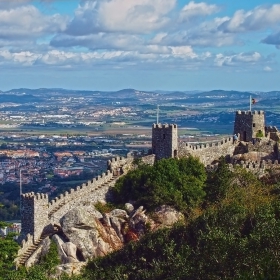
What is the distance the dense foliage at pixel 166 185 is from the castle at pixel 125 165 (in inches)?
39.8

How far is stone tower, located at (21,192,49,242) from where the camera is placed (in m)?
34.7

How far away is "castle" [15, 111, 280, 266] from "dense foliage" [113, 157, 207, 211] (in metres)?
1.01

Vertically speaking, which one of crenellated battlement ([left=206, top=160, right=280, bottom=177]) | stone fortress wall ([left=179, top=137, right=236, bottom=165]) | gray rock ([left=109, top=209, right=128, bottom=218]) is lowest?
gray rock ([left=109, top=209, right=128, bottom=218])

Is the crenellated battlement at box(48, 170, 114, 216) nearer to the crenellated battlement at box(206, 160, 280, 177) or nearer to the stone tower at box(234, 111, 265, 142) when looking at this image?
the crenellated battlement at box(206, 160, 280, 177)

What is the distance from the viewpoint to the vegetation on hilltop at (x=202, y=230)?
23.3m

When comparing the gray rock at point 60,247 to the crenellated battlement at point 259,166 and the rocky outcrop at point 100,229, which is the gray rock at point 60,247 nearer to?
the rocky outcrop at point 100,229

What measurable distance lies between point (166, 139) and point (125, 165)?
2.60 m

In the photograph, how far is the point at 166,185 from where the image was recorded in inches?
1362

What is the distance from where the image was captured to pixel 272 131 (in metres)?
40.8

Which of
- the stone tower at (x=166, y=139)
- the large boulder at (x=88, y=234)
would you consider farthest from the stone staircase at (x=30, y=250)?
the stone tower at (x=166, y=139)

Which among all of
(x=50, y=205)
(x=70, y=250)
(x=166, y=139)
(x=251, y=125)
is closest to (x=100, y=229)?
(x=70, y=250)

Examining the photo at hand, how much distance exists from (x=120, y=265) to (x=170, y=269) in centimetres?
334

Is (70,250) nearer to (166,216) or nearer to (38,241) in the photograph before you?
(38,241)

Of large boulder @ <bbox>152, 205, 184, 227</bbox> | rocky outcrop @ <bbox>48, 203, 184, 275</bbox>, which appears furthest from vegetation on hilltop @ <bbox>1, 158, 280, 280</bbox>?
rocky outcrop @ <bbox>48, 203, 184, 275</bbox>
